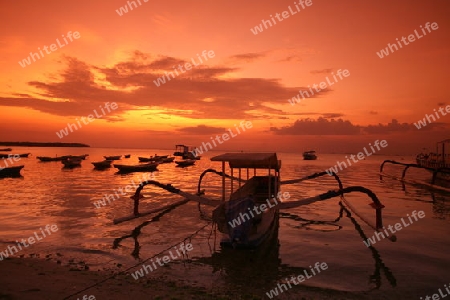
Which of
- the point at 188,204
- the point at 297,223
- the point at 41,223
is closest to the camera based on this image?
the point at 41,223

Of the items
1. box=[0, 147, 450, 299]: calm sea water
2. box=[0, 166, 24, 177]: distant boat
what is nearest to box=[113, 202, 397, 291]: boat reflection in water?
box=[0, 147, 450, 299]: calm sea water

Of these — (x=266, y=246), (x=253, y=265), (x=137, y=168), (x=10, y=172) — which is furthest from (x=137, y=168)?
(x=253, y=265)

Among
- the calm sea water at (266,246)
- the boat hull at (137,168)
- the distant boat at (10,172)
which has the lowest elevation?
the calm sea water at (266,246)

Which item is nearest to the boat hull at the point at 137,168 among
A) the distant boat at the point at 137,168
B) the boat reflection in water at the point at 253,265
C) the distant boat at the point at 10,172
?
the distant boat at the point at 137,168

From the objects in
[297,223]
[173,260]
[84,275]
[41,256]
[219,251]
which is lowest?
[297,223]

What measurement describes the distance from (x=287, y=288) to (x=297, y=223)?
350 inches

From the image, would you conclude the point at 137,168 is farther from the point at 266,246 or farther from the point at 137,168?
the point at 266,246

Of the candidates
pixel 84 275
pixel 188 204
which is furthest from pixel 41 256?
pixel 188 204

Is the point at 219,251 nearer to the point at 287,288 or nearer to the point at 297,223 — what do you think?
the point at 287,288

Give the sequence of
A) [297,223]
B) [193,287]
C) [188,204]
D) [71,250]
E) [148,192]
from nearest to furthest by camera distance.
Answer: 1. [193,287]
2. [71,250]
3. [297,223]
4. [188,204]
5. [148,192]

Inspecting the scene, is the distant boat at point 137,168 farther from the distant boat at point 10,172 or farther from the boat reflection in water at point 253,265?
the boat reflection in water at point 253,265

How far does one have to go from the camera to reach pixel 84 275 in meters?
8.61

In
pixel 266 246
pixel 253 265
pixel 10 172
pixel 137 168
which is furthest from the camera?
pixel 137 168

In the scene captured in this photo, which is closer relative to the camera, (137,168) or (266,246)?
(266,246)
